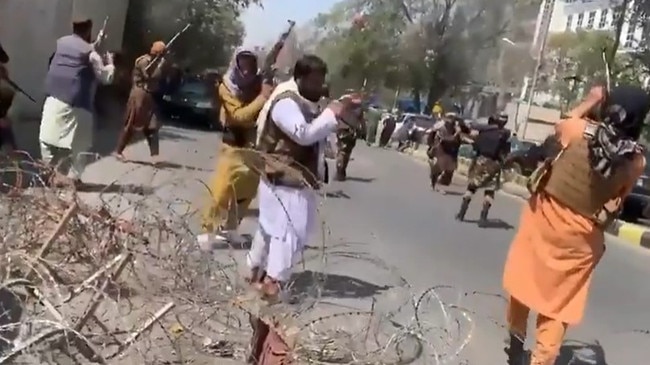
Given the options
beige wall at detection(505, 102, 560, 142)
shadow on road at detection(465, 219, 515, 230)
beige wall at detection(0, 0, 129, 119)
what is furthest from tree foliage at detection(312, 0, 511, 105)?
shadow on road at detection(465, 219, 515, 230)

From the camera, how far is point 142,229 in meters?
5.62

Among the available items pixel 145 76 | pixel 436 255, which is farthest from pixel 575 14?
pixel 436 255

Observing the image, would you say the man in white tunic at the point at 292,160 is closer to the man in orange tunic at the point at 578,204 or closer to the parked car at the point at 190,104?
the man in orange tunic at the point at 578,204

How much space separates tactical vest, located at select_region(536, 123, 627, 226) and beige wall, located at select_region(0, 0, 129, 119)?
14105 mm

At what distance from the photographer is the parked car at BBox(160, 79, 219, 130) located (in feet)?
101

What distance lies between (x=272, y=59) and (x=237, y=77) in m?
0.33

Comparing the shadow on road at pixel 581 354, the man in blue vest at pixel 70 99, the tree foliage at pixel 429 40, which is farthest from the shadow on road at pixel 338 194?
the tree foliage at pixel 429 40

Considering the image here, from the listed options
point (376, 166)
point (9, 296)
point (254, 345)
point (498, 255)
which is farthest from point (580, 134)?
point (376, 166)

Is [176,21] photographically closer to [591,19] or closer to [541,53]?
[541,53]

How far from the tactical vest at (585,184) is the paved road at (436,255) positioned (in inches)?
39.8

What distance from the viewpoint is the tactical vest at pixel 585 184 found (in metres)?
5.71

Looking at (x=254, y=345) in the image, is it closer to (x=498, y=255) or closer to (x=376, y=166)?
(x=498, y=255)

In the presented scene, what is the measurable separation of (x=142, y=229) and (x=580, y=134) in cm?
221

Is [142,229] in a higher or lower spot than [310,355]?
higher
